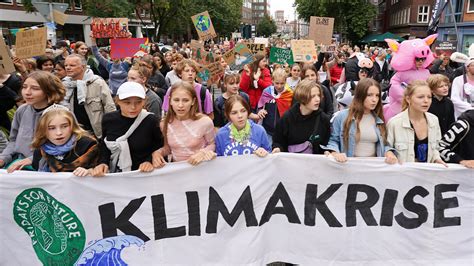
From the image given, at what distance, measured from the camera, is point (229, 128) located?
11.2ft

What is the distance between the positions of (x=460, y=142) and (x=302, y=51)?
4.37 metres

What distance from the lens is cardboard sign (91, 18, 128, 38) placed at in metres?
10.7

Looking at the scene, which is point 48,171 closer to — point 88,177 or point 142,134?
point 88,177

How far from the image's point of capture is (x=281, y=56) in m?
8.05

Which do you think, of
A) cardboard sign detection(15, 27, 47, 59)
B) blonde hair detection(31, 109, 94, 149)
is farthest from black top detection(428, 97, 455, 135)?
cardboard sign detection(15, 27, 47, 59)

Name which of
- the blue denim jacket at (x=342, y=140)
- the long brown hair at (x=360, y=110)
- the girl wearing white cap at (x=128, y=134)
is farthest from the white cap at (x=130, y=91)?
the long brown hair at (x=360, y=110)

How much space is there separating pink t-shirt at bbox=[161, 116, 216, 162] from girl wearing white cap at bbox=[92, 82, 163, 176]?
0.14 m

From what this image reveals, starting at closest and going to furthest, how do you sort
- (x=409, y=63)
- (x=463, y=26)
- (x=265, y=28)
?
(x=409, y=63)
(x=463, y=26)
(x=265, y=28)

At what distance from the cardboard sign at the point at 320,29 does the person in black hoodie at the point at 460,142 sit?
5.69 meters

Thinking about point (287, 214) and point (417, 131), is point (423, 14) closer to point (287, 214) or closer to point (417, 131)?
point (417, 131)

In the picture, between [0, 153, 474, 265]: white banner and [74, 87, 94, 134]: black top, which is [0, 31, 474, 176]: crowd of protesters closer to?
[0, 153, 474, 265]: white banner

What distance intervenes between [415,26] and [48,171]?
47735 mm

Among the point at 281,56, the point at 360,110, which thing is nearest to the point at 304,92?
the point at 360,110

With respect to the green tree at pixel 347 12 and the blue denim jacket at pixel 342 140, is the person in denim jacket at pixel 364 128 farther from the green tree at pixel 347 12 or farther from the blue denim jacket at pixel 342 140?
the green tree at pixel 347 12
